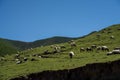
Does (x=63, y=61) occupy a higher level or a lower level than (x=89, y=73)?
higher

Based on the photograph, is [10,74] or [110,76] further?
[10,74]

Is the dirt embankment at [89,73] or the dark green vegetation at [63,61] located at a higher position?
the dark green vegetation at [63,61]

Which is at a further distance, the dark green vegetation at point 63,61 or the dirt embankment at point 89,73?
the dark green vegetation at point 63,61

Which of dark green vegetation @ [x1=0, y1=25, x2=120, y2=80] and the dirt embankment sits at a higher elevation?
dark green vegetation @ [x1=0, y1=25, x2=120, y2=80]

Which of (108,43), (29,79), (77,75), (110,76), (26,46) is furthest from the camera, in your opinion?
(26,46)

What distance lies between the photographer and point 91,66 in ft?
139

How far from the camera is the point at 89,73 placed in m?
42.4

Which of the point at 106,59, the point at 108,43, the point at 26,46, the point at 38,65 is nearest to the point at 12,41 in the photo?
the point at 26,46

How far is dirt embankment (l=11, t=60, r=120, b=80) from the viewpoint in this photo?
133 feet

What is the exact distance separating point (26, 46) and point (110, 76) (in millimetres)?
116399

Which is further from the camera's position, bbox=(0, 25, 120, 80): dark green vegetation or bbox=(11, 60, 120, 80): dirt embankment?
bbox=(0, 25, 120, 80): dark green vegetation

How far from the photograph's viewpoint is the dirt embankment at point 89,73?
133 feet

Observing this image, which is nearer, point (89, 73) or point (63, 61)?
point (89, 73)

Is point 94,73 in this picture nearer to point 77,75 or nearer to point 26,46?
point 77,75
